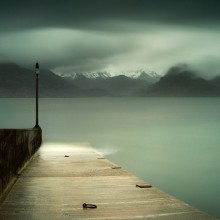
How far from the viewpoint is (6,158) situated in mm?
7191

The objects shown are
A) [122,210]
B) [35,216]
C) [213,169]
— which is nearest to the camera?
[35,216]

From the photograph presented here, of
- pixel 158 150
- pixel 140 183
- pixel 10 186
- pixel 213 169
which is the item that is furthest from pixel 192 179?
pixel 10 186

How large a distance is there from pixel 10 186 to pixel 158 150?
1010 inches

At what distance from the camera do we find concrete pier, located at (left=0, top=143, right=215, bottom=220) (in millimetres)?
5414

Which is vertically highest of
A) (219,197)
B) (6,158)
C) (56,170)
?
(6,158)

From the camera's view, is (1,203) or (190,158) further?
(190,158)

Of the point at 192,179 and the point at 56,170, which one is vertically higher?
the point at 56,170

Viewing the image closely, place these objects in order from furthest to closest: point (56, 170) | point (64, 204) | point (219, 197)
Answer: point (219, 197)
point (56, 170)
point (64, 204)

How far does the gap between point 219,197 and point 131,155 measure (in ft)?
39.3

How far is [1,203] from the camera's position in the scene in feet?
19.7

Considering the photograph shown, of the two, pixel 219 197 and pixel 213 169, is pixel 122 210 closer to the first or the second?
pixel 219 197

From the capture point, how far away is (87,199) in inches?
254

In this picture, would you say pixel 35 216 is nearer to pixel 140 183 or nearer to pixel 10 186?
pixel 10 186

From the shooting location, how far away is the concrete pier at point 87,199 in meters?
5.41
